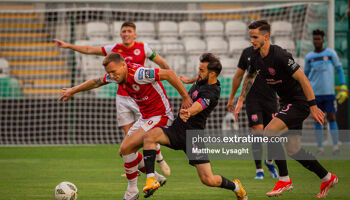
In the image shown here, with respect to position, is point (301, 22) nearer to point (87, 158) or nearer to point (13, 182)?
point (87, 158)

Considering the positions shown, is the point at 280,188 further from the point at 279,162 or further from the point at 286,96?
the point at 286,96

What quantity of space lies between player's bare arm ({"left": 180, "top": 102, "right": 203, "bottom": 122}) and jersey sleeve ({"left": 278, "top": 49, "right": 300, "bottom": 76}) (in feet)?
3.61

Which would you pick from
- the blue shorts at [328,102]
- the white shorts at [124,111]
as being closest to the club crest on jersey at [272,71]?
the white shorts at [124,111]

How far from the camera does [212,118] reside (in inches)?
522

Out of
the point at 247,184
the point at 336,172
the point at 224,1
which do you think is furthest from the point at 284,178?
the point at 224,1

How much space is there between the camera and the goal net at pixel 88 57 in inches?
504

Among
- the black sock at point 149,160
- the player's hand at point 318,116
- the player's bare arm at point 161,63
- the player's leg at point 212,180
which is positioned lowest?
the player's leg at point 212,180

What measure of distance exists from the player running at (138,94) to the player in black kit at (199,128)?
17 centimetres

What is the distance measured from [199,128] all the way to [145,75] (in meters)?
0.77

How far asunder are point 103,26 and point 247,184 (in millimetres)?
9320

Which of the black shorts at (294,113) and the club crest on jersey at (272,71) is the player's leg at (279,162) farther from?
the club crest on jersey at (272,71)

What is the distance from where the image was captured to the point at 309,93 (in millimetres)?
5688

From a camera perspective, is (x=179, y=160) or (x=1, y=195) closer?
(x=1, y=195)

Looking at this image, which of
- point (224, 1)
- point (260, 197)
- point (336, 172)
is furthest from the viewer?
point (224, 1)
